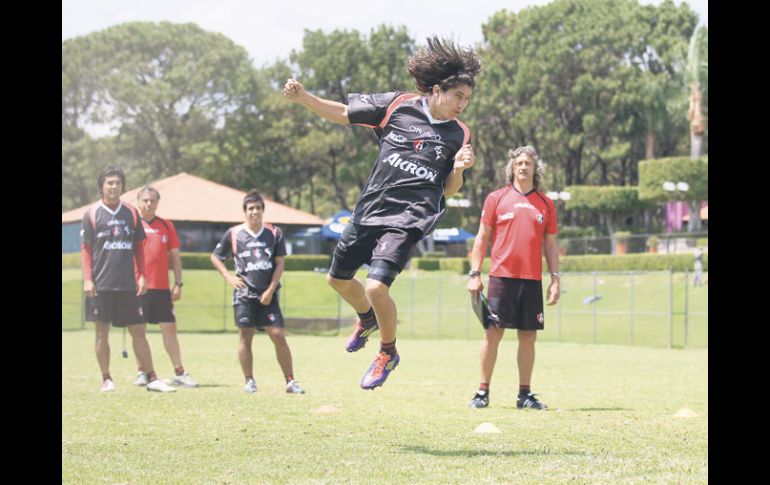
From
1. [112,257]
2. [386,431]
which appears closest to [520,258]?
[386,431]

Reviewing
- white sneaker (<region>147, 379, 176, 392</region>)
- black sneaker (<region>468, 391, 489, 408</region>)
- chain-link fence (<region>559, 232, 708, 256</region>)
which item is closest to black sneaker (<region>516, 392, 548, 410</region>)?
black sneaker (<region>468, 391, 489, 408</region>)

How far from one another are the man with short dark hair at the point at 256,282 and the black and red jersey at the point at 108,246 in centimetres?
104

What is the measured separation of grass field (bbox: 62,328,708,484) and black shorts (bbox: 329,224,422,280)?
1.32 metres

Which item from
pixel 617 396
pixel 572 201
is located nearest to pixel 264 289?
pixel 617 396

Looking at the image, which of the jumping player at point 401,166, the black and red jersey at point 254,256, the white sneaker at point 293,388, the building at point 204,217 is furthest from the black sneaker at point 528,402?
the building at point 204,217

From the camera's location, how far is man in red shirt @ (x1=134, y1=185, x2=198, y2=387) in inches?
522

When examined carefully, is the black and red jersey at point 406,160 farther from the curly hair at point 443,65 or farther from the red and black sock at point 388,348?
the red and black sock at point 388,348

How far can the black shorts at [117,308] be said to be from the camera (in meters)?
12.1

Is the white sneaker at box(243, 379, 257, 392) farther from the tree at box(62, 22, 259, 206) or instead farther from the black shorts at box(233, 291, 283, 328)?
the tree at box(62, 22, 259, 206)

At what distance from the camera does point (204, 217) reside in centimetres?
5397
